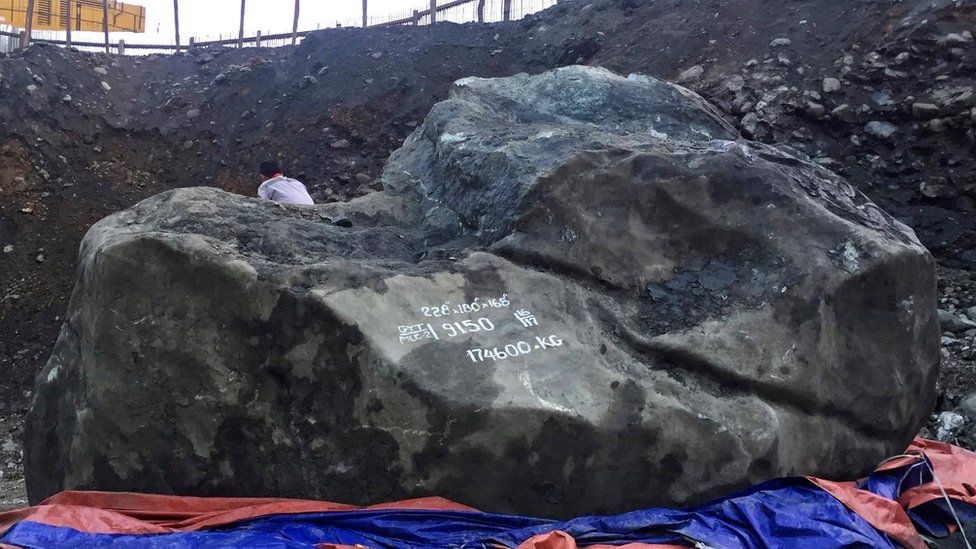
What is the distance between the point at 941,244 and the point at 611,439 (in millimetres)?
3739

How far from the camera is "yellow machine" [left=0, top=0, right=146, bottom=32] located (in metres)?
12.7

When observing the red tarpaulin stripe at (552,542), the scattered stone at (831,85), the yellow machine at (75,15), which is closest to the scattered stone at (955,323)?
the scattered stone at (831,85)

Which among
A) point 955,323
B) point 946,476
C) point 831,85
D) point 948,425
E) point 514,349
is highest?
point 831,85

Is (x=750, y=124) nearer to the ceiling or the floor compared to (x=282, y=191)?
nearer to the ceiling

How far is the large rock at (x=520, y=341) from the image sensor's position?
97.9 inches

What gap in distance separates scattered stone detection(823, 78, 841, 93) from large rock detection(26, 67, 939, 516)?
325 centimetres

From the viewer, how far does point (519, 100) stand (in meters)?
4.20

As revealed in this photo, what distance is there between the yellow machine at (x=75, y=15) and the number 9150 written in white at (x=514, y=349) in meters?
11.8

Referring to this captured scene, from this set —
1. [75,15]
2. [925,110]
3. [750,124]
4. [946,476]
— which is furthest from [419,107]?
[75,15]

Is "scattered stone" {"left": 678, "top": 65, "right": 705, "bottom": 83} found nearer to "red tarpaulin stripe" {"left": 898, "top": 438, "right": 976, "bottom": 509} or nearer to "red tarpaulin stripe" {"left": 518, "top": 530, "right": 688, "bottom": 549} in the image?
"red tarpaulin stripe" {"left": 898, "top": 438, "right": 976, "bottom": 509}

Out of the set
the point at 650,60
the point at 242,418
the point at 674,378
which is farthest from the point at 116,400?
the point at 650,60

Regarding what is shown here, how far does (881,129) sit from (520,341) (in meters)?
4.28

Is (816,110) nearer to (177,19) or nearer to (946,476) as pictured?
(946,476)

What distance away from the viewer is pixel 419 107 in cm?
816
